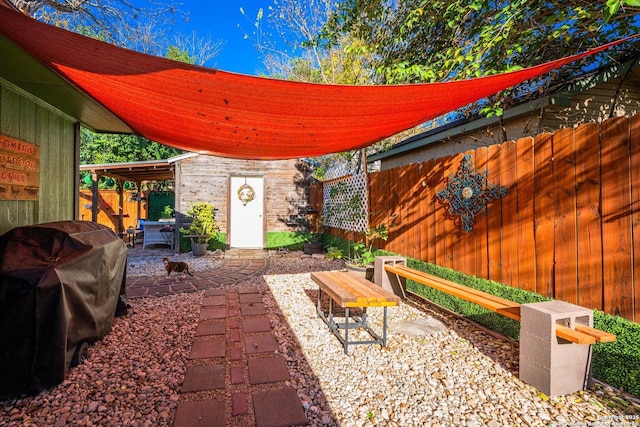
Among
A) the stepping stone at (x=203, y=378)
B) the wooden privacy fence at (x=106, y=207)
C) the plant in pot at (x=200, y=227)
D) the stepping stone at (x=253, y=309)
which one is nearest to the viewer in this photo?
the stepping stone at (x=203, y=378)

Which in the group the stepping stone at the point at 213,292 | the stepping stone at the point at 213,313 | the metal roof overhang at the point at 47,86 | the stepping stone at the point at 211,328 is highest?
the metal roof overhang at the point at 47,86

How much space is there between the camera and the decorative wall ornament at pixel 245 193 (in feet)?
29.8

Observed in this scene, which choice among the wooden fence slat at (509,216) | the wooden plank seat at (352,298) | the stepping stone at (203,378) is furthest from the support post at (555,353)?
the stepping stone at (203,378)

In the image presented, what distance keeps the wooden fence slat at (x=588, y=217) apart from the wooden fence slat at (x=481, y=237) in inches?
35.6

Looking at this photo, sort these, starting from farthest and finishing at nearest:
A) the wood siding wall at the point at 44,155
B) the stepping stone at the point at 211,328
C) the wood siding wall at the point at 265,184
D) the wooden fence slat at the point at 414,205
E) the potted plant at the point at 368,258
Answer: the wood siding wall at the point at 265,184 < the potted plant at the point at 368,258 < the wooden fence slat at the point at 414,205 < the stepping stone at the point at 211,328 < the wood siding wall at the point at 44,155

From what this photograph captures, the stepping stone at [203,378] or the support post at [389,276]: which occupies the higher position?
the support post at [389,276]

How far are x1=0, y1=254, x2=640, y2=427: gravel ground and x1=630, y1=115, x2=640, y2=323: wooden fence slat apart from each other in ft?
2.15

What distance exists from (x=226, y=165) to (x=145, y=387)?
7.46 metres

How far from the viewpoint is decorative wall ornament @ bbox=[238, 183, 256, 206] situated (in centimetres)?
907

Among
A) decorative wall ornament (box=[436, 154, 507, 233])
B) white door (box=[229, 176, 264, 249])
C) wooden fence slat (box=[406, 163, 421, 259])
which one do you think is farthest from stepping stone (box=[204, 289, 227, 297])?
white door (box=[229, 176, 264, 249])

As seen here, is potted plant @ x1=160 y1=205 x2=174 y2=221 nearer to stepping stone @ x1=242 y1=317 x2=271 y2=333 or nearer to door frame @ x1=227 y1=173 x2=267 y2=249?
door frame @ x1=227 y1=173 x2=267 y2=249

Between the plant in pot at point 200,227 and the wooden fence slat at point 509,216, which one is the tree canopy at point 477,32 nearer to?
the wooden fence slat at point 509,216

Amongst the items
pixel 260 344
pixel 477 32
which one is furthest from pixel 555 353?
pixel 477 32

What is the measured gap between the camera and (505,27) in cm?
324
